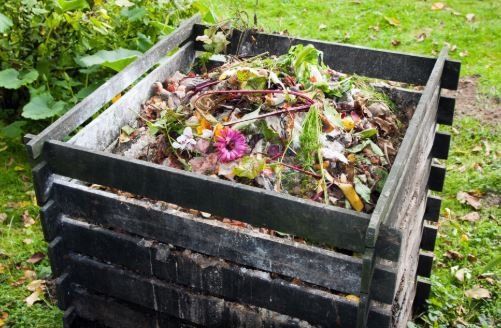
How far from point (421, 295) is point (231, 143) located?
1521 millimetres

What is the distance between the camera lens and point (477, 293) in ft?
11.7

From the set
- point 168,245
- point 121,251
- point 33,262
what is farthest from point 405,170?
point 33,262

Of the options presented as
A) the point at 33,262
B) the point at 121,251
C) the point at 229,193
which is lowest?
the point at 33,262

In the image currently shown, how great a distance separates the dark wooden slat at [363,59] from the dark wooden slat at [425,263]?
0.89 meters

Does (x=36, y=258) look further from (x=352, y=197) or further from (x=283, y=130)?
(x=352, y=197)

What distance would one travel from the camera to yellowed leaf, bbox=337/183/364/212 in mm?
2463

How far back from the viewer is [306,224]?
203 centimetres

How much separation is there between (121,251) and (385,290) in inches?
39.0

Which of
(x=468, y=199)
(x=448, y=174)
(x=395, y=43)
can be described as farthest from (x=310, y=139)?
(x=395, y=43)

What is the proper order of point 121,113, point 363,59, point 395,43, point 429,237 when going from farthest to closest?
point 395,43, point 429,237, point 363,59, point 121,113

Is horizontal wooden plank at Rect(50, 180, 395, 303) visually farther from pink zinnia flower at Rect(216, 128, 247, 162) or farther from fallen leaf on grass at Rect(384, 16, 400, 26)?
fallen leaf on grass at Rect(384, 16, 400, 26)

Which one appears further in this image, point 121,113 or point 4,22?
point 4,22

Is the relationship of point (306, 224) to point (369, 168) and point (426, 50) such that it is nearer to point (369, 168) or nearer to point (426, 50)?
point (369, 168)

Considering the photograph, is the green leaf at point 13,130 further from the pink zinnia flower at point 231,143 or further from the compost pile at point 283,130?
the pink zinnia flower at point 231,143
